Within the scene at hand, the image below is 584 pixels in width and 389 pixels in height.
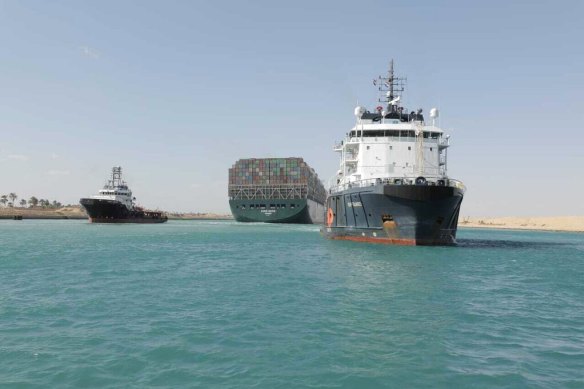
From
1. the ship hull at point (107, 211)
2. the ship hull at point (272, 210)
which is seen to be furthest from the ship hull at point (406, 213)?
the ship hull at point (107, 211)

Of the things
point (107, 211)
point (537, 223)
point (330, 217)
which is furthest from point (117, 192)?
point (537, 223)

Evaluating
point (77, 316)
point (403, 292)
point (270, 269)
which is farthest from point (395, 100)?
point (77, 316)

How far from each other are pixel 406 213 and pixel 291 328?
23.5 m

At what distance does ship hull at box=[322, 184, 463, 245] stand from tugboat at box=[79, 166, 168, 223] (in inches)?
2992

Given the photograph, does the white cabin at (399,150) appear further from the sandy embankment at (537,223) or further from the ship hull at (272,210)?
the sandy embankment at (537,223)

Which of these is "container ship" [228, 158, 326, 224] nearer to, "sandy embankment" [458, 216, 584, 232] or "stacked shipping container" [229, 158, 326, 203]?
"stacked shipping container" [229, 158, 326, 203]

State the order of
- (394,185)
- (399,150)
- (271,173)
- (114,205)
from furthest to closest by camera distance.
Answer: (271,173), (114,205), (399,150), (394,185)

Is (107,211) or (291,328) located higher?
(107,211)

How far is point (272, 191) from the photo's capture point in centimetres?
11312

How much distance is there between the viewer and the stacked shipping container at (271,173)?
11762 centimetres

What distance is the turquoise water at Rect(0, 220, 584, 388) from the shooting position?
28.3ft

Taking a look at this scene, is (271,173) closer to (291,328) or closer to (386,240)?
(386,240)

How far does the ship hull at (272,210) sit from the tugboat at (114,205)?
25478 mm

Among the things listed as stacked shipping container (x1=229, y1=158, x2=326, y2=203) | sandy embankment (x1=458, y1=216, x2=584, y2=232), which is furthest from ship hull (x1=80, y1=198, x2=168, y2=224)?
sandy embankment (x1=458, y1=216, x2=584, y2=232)
